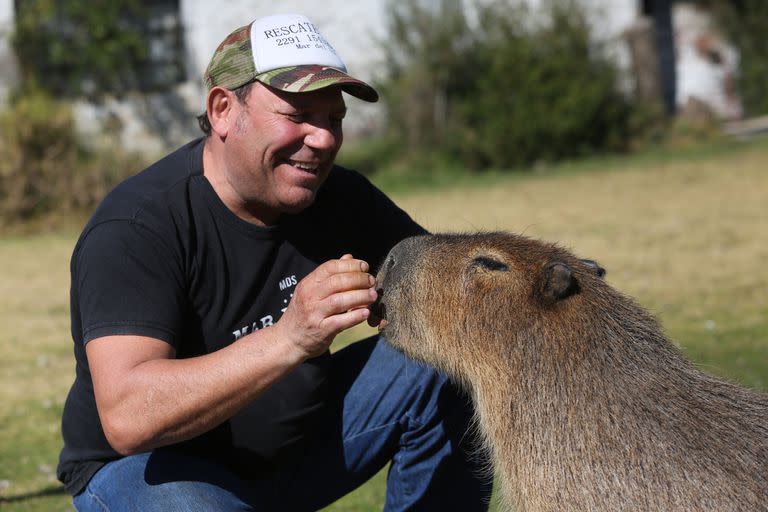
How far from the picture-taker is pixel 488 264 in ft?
10.6

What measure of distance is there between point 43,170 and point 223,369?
39.0ft

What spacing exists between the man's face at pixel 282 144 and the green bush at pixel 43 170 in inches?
438

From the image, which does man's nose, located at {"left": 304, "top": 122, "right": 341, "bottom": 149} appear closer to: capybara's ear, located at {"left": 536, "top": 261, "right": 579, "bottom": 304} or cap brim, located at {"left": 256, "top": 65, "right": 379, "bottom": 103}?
cap brim, located at {"left": 256, "top": 65, "right": 379, "bottom": 103}

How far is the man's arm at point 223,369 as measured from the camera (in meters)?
2.90

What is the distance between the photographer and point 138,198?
11.0 feet

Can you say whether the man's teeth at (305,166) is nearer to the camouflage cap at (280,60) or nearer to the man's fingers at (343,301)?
the camouflage cap at (280,60)

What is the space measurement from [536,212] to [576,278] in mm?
9582

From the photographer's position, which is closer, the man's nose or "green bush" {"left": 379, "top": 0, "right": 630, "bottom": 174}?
the man's nose

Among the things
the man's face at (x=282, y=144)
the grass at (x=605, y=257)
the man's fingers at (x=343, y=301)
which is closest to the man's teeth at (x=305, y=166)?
the man's face at (x=282, y=144)

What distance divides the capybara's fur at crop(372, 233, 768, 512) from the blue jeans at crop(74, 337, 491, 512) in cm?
44

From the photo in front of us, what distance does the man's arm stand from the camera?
290 cm

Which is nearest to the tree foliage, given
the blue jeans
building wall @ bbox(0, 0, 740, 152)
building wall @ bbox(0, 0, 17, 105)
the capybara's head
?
building wall @ bbox(0, 0, 17, 105)

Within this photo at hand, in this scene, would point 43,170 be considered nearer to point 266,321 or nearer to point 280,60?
point 266,321

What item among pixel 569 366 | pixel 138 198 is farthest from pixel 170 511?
pixel 569 366
